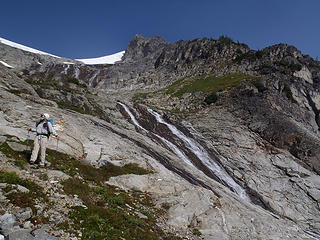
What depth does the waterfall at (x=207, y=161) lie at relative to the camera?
1296 inches


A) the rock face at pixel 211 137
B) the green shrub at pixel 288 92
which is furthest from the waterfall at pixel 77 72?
the green shrub at pixel 288 92

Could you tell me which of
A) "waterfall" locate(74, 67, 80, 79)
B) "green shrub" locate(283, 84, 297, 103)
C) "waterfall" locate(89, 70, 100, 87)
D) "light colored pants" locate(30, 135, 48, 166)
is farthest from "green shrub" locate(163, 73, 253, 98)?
"waterfall" locate(74, 67, 80, 79)

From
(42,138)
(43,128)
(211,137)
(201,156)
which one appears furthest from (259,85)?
(42,138)

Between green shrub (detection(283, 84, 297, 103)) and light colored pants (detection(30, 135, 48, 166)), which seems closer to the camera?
light colored pants (detection(30, 135, 48, 166))

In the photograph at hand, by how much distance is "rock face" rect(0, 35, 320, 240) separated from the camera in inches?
602

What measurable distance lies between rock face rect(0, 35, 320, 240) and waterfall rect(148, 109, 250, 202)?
0.31m

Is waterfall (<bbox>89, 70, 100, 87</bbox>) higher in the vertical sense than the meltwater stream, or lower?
higher

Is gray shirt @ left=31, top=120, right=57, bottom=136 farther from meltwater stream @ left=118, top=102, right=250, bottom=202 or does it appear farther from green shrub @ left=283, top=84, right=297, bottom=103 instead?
green shrub @ left=283, top=84, right=297, bottom=103

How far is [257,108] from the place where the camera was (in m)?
55.0

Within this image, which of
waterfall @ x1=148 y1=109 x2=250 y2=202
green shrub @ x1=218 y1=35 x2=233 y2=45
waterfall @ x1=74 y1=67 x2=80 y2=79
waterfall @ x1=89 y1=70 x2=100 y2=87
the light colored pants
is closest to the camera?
the light colored pants

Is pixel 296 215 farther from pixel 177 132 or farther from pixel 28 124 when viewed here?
pixel 28 124

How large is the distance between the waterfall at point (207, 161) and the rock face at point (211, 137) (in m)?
0.31

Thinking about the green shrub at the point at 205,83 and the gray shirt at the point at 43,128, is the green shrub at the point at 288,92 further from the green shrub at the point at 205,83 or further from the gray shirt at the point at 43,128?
the gray shirt at the point at 43,128

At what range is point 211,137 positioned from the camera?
45.7m
